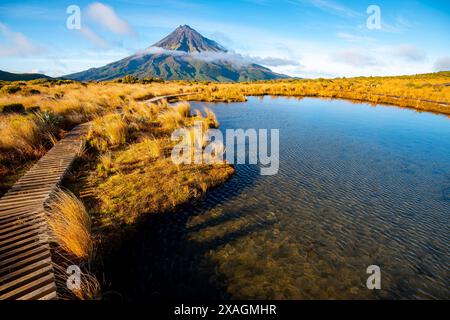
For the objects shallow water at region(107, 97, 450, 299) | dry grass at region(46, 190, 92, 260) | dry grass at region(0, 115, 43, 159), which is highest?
dry grass at region(0, 115, 43, 159)

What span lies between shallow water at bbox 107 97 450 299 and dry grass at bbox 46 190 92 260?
0.78 meters

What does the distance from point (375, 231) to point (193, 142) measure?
26.3 ft

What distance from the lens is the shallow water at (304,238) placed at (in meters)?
4.42

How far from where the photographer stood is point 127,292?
413cm

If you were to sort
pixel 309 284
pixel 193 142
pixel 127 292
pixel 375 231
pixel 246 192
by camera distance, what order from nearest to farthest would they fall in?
pixel 127 292 < pixel 309 284 < pixel 375 231 < pixel 246 192 < pixel 193 142

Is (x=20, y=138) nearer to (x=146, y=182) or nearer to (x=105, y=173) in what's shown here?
(x=105, y=173)

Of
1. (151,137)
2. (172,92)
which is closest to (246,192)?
(151,137)

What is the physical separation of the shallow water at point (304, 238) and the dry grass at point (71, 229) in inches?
30.7

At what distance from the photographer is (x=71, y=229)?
4.46m

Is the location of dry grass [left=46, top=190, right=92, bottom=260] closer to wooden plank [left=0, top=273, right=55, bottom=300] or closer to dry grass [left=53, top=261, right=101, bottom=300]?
dry grass [left=53, top=261, right=101, bottom=300]

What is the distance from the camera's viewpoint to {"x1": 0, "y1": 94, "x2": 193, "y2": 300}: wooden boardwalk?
3400 mm

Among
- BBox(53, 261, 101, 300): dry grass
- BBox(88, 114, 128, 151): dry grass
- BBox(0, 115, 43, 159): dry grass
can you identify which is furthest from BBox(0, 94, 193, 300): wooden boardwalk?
BBox(88, 114, 128, 151): dry grass

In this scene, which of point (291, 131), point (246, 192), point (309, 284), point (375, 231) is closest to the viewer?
point (309, 284)

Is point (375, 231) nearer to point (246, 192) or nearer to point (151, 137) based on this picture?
point (246, 192)
